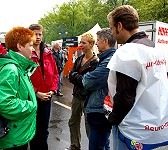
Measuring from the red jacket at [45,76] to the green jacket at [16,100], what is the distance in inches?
35.2

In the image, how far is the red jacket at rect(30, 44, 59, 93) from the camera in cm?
338

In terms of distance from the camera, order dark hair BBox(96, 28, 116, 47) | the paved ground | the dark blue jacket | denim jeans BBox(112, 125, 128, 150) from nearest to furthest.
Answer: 1. denim jeans BBox(112, 125, 128, 150)
2. the dark blue jacket
3. dark hair BBox(96, 28, 116, 47)
4. the paved ground

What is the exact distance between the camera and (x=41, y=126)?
11.7 feet

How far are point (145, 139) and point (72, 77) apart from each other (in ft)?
5.43

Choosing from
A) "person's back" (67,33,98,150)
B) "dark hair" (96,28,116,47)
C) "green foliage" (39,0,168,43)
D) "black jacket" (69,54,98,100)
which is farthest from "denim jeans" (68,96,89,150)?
"green foliage" (39,0,168,43)

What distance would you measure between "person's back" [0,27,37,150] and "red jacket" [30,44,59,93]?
2.54 feet

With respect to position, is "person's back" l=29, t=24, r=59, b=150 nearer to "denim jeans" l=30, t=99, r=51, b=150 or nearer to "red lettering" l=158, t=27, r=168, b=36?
"denim jeans" l=30, t=99, r=51, b=150

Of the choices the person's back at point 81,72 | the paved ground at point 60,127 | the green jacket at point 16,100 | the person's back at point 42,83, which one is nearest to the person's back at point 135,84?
the green jacket at point 16,100

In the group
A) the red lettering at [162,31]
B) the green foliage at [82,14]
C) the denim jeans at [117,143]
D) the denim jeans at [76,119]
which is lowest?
the denim jeans at [76,119]

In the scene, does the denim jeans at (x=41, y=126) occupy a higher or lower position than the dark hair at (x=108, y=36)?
lower

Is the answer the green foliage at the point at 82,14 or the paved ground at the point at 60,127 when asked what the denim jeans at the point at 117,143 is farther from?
the green foliage at the point at 82,14

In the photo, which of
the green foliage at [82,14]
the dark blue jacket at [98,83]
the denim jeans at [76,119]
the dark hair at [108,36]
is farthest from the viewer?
the green foliage at [82,14]

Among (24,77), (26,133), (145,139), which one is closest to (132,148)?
(145,139)

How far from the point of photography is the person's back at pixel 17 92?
6.99 feet
